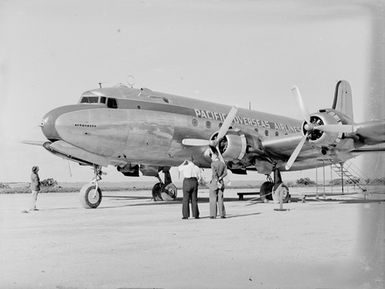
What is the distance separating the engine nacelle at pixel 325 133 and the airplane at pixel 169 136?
0.10ft

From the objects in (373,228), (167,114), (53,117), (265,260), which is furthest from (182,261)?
(167,114)

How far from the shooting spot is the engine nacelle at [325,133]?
1394 centimetres

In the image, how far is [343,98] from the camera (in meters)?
19.5

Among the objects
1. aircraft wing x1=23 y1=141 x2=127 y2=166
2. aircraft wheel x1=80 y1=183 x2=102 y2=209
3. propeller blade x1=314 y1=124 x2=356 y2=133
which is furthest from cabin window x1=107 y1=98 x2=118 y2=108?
propeller blade x1=314 y1=124 x2=356 y2=133

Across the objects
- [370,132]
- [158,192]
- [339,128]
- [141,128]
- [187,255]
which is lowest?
[187,255]

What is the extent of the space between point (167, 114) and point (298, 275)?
10944mm

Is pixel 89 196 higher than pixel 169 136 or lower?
lower

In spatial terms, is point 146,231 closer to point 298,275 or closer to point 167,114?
point 298,275

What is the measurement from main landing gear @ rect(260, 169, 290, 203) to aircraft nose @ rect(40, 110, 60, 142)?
25.2ft

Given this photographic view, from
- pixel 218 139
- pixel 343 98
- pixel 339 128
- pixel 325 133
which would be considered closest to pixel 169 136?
pixel 218 139

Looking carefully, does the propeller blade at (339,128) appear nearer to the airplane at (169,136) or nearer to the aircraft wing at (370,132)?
the airplane at (169,136)

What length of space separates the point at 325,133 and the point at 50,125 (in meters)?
8.25

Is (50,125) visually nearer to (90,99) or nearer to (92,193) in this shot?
(90,99)

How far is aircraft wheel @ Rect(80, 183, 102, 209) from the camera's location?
45.4 feet
